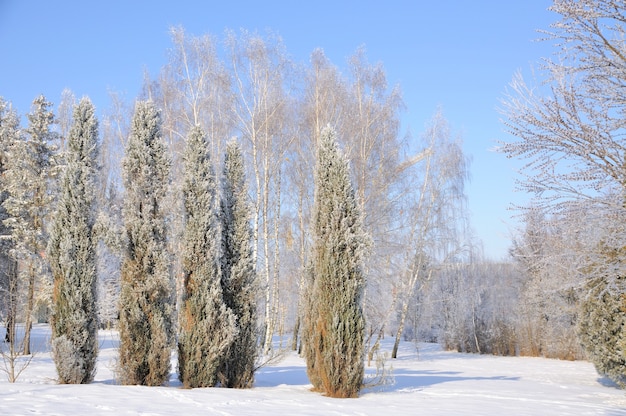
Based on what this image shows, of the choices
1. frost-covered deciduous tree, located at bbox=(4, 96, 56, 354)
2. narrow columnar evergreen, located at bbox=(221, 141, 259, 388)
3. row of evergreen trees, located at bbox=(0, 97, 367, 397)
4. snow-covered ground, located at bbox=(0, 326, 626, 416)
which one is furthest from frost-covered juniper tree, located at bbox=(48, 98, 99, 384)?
frost-covered deciduous tree, located at bbox=(4, 96, 56, 354)

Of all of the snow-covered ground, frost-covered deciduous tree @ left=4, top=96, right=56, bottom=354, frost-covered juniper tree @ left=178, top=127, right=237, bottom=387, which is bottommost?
the snow-covered ground

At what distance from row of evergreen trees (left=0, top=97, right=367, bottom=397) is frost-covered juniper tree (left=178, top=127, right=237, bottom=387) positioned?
0.06 ft

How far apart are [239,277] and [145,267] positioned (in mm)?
1716

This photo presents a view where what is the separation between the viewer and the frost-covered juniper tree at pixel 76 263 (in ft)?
27.3

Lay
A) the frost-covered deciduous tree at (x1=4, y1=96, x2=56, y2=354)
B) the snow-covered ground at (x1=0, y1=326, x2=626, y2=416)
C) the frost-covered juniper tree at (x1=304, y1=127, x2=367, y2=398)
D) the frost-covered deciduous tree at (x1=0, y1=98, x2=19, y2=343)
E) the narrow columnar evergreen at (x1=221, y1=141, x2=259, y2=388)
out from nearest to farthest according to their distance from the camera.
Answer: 1. the snow-covered ground at (x1=0, y1=326, x2=626, y2=416)
2. the frost-covered juniper tree at (x1=304, y1=127, x2=367, y2=398)
3. the narrow columnar evergreen at (x1=221, y1=141, x2=259, y2=388)
4. the frost-covered deciduous tree at (x1=4, y1=96, x2=56, y2=354)
5. the frost-covered deciduous tree at (x1=0, y1=98, x2=19, y2=343)

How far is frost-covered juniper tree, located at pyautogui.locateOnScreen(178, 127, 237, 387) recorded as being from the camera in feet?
28.0

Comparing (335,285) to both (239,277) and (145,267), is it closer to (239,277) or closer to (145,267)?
(239,277)

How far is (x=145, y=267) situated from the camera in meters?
8.57

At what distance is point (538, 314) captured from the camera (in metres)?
24.5

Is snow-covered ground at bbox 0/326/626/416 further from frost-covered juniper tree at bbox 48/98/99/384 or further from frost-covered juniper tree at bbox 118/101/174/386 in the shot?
frost-covered juniper tree at bbox 118/101/174/386

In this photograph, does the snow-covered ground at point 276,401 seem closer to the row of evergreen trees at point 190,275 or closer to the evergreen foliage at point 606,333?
the row of evergreen trees at point 190,275

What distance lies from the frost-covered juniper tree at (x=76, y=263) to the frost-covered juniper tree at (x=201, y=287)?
1569mm

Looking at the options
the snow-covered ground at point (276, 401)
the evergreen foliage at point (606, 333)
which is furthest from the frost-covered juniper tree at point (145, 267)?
the evergreen foliage at point (606, 333)

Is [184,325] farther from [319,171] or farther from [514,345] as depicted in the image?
[514,345]
